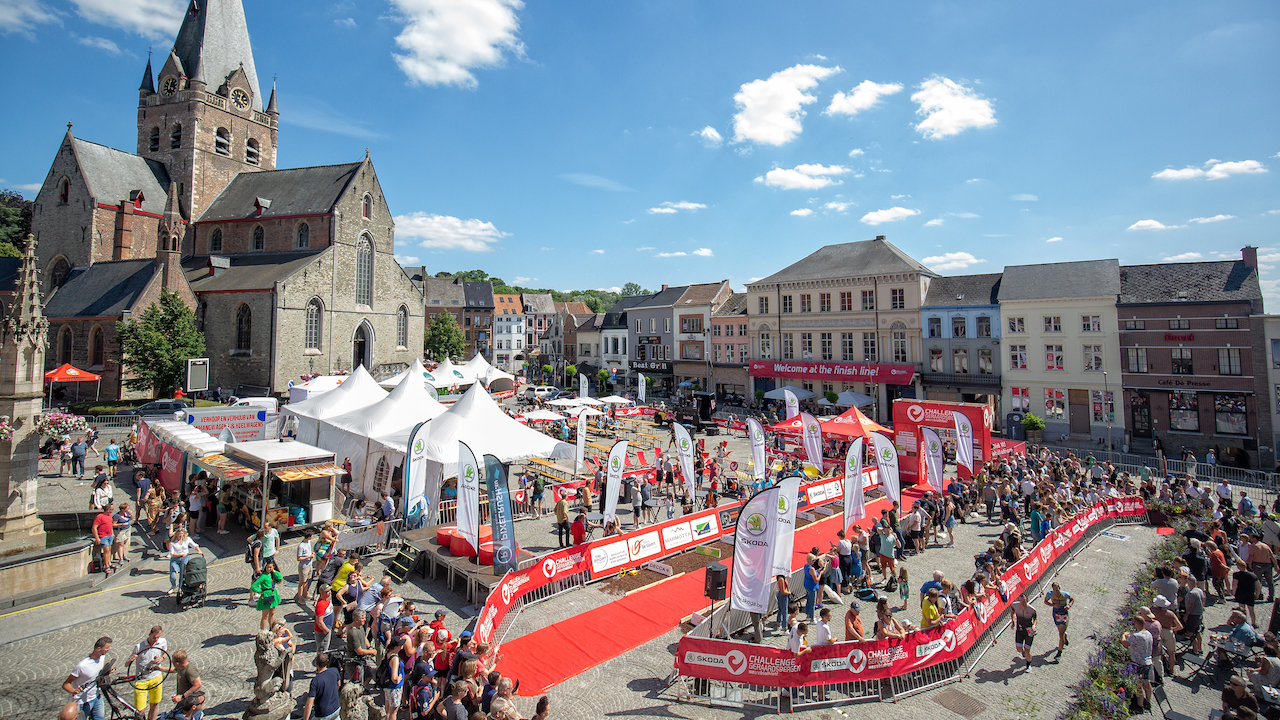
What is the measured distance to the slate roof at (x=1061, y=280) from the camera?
28.9m

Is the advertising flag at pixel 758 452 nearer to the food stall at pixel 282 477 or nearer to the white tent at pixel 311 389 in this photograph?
the food stall at pixel 282 477

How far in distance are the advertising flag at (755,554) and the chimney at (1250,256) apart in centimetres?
3074

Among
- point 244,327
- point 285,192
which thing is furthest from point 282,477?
point 285,192

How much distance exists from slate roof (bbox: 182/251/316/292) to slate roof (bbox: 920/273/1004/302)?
38907 millimetres

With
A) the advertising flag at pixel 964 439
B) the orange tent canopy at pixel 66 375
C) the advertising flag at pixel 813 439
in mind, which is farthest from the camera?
the orange tent canopy at pixel 66 375

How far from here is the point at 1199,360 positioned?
25.7 metres

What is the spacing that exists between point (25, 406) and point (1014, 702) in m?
17.1

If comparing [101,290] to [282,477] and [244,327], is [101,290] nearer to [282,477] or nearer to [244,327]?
[244,327]

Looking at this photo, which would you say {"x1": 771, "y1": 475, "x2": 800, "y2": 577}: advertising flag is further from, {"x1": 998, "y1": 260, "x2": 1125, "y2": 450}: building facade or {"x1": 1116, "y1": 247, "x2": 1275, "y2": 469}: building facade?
{"x1": 1116, "y1": 247, "x2": 1275, "y2": 469}: building facade

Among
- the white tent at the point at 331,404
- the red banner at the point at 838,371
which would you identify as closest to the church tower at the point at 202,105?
the white tent at the point at 331,404

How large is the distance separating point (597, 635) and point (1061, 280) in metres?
32.3

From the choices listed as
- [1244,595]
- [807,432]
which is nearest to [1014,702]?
[1244,595]

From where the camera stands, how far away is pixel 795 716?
7.42 meters

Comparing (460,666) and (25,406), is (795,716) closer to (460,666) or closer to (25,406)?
(460,666)
